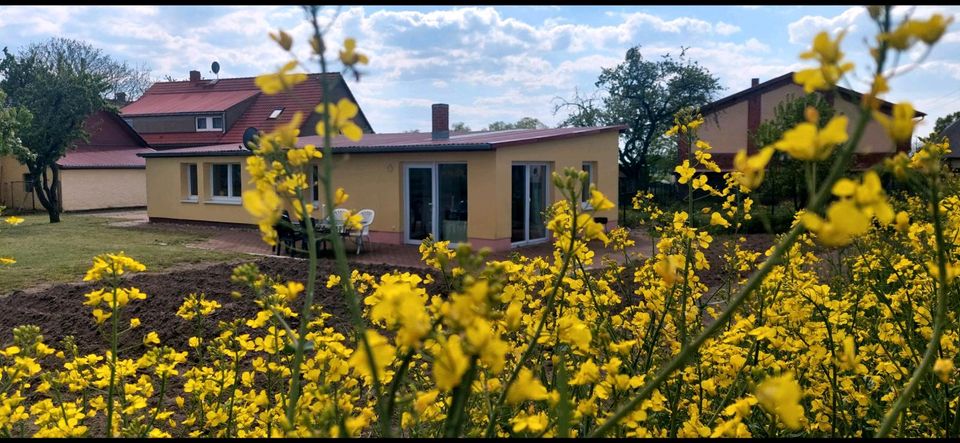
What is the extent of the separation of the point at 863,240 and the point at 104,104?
2061 cm

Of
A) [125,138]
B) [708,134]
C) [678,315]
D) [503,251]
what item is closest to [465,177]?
[503,251]

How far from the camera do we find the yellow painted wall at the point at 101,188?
22.2 m

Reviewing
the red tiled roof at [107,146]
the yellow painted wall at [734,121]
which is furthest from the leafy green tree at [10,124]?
the yellow painted wall at [734,121]

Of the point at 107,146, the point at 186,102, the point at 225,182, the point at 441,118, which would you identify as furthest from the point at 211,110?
the point at 441,118

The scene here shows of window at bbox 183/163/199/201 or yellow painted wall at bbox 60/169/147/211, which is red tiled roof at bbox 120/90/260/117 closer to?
yellow painted wall at bbox 60/169/147/211

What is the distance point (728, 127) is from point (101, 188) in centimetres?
2145

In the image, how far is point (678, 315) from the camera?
2477 mm

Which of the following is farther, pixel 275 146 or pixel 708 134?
pixel 708 134

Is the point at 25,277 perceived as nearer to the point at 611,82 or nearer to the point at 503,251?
the point at 503,251

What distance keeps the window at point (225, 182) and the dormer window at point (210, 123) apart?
39.0ft

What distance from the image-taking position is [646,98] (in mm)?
23156

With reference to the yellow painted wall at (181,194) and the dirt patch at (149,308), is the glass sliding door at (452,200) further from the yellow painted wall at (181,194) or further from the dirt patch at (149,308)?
the yellow painted wall at (181,194)

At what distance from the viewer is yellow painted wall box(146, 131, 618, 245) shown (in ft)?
39.3

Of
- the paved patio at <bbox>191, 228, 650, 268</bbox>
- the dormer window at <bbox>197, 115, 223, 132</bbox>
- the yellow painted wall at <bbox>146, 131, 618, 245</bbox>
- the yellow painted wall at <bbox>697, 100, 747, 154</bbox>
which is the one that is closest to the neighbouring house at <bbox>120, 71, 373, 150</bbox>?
the dormer window at <bbox>197, 115, 223, 132</bbox>
